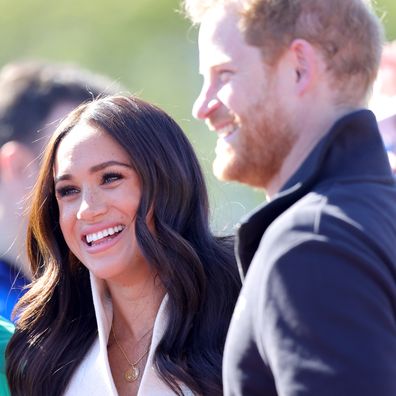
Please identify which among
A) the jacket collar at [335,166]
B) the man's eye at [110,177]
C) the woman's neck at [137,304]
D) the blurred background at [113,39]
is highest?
the blurred background at [113,39]

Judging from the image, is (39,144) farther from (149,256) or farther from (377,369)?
(377,369)

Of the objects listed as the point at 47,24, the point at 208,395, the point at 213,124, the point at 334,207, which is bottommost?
the point at 208,395

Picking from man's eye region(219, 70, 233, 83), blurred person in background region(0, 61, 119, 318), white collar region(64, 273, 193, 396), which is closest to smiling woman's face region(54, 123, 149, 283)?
A: white collar region(64, 273, 193, 396)

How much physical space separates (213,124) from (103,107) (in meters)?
1.38

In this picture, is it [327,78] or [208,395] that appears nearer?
[327,78]

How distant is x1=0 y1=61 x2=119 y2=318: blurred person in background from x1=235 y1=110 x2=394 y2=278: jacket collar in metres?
2.03

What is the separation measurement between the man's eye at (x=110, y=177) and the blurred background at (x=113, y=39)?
801 centimetres

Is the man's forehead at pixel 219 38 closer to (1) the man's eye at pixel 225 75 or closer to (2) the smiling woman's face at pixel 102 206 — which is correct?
(1) the man's eye at pixel 225 75

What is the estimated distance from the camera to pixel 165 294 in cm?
368

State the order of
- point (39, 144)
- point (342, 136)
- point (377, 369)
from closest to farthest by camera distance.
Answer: point (377, 369) < point (342, 136) < point (39, 144)

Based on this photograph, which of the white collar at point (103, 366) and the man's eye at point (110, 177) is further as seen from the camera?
the man's eye at point (110, 177)

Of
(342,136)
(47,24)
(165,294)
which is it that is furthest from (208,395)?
(47,24)

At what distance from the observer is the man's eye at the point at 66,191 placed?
376 centimetres

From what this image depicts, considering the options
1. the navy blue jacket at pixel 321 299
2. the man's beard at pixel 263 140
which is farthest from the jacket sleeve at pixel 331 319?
the man's beard at pixel 263 140
